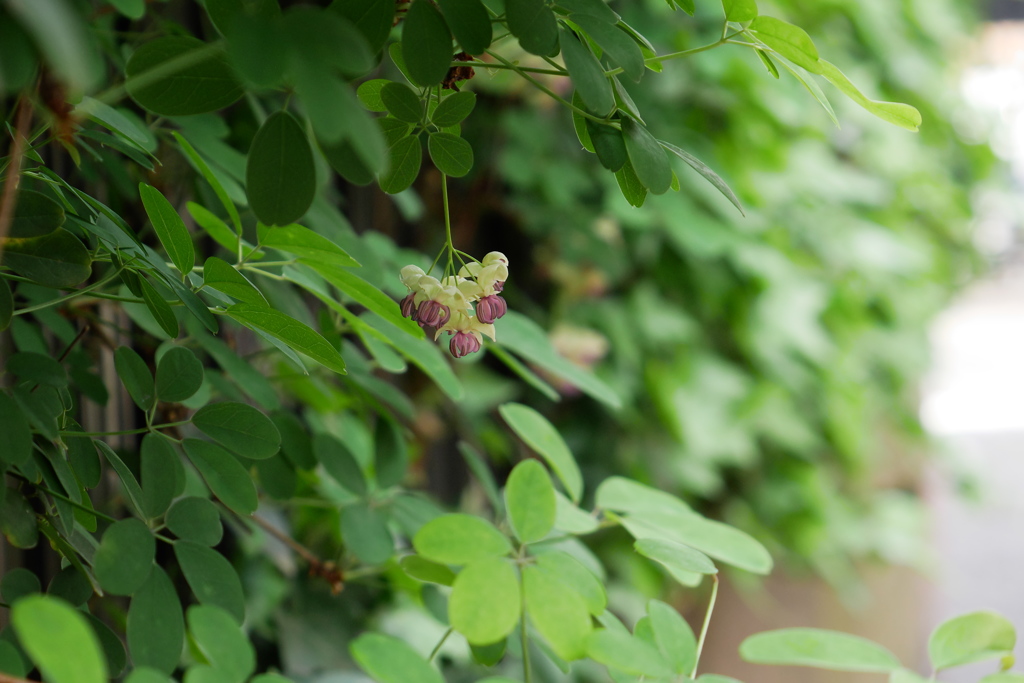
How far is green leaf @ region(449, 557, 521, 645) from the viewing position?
1.15 feet

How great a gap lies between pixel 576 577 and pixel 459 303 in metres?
0.14

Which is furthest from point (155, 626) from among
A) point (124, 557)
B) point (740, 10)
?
point (740, 10)

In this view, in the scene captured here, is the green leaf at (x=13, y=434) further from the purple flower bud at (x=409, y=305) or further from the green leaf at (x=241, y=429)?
the purple flower bud at (x=409, y=305)

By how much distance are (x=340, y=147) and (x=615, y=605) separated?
1.22m

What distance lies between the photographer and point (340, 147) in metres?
0.32

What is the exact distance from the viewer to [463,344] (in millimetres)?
420

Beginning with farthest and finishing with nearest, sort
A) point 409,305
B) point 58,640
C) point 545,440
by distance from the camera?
point 545,440 → point 409,305 → point 58,640

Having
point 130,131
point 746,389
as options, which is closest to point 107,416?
point 130,131

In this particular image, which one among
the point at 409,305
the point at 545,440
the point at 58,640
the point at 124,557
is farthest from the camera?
the point at 545,440

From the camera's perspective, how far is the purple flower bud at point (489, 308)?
43 centimetres

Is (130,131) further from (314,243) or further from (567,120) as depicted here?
(567,120)

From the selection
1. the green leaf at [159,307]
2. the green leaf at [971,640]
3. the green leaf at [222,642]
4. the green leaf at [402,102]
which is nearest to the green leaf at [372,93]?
the green leaf at [402,102]

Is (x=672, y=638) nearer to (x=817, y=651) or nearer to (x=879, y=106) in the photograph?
(x=817, y=651)

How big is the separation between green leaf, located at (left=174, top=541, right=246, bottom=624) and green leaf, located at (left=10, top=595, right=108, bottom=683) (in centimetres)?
13
